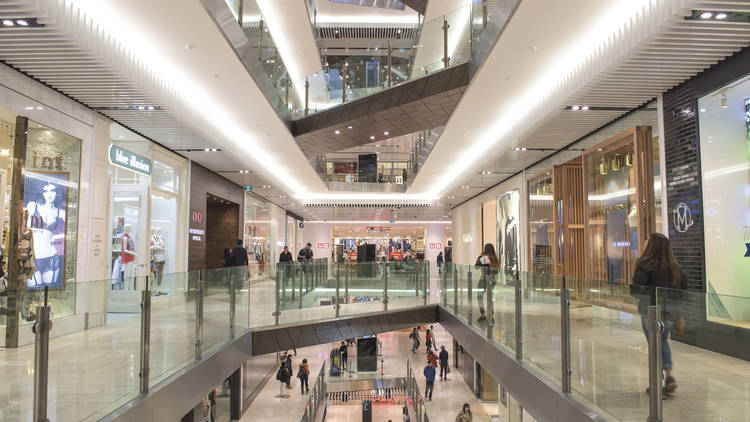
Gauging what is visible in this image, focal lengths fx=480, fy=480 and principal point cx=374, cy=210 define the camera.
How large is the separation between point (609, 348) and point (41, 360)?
12.2ft

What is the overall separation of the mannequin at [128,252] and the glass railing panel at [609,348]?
380 inches

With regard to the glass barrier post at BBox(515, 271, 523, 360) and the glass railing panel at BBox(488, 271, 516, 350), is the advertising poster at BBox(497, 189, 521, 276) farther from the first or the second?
the glass barrier post at BBox(515, 271, 523, 360)

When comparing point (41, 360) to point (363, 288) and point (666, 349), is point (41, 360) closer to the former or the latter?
point (666, 349)

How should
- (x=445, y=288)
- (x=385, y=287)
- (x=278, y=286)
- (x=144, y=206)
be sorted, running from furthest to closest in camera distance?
(x=144, y=206)
(x=445, y=288)
(x=385, y=287)
(x=278, y=286)

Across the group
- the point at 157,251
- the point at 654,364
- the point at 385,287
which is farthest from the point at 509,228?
the point at 654,364

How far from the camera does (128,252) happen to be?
10656 mm

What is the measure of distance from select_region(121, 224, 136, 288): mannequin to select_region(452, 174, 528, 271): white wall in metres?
10.4

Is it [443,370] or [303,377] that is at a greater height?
[303,377]

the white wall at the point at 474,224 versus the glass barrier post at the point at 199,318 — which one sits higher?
the white wall at the point at 474,224

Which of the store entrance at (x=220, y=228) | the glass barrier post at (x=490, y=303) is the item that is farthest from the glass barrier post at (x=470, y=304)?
the store entrance at (x=220, y=228)

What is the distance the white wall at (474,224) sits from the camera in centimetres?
1441

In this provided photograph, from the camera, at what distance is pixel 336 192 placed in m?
20.8

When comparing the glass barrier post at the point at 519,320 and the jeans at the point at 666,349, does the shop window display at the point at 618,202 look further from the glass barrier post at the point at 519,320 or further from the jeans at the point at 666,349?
the jeans at the point at 666,349

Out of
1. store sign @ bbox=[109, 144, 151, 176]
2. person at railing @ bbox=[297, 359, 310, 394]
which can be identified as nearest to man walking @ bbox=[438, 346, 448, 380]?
person at railing @ bbox=[297, 359, 310, 394]
